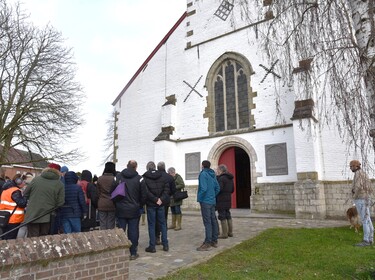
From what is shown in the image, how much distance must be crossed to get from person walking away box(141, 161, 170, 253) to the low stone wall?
2.33m

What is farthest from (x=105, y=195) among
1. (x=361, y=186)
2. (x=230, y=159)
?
(x=230, y=159)

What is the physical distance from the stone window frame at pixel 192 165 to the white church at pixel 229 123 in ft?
0.08

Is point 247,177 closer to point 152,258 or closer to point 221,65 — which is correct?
point 221,65

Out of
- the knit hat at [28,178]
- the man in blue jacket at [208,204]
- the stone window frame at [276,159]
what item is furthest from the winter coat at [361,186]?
the knit hat at [28,178]

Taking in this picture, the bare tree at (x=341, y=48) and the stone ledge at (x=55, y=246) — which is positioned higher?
the bare tree at (x=341, y=48)

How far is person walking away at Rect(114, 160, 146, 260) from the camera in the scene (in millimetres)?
5703

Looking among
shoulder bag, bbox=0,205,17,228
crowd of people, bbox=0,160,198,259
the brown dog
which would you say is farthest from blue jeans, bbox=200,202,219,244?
the brown dog

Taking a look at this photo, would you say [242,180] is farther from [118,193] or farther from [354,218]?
[118,193]

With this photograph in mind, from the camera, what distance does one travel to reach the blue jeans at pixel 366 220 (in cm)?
636

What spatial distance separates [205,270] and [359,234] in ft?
16.0

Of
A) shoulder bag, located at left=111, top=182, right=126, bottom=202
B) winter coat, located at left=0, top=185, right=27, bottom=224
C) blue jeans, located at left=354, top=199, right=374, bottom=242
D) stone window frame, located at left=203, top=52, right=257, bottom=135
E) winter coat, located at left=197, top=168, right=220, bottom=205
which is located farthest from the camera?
stone window frame, located at left=203, top=52, right=257, bottom=135

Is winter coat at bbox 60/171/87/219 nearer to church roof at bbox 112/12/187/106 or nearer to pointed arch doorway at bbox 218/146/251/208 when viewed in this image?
pointed arch doorway at bbox 218/146/251/208

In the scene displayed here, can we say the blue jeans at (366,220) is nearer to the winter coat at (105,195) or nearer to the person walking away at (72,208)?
the winter coat at (105,195)

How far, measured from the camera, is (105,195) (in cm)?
601
